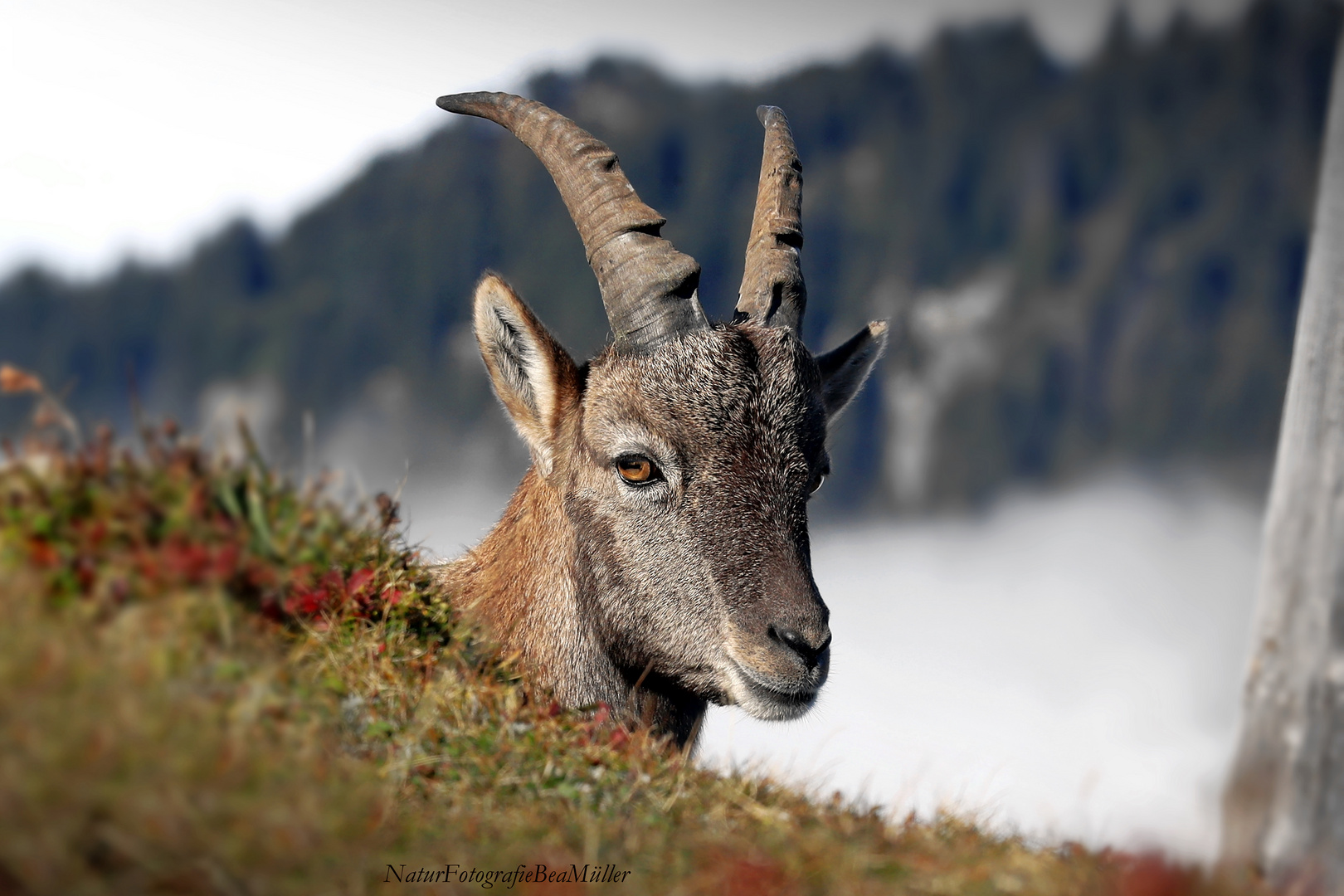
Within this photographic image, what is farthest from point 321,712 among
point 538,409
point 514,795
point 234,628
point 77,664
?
point 538,409

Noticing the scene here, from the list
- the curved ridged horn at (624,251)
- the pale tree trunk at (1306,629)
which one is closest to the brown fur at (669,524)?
the curved ridged horn at (624,251)

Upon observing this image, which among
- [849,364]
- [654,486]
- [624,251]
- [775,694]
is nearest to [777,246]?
[849,364]

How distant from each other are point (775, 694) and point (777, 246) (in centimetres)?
371

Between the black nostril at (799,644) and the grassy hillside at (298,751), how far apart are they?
0.86 meters

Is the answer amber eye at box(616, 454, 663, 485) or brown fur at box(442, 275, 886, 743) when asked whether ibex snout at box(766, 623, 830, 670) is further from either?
amber eye at box(616, 454, 663, 485)

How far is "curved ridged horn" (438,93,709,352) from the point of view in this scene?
7336mm

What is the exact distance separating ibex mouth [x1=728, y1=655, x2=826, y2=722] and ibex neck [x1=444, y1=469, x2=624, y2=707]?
3.66ft

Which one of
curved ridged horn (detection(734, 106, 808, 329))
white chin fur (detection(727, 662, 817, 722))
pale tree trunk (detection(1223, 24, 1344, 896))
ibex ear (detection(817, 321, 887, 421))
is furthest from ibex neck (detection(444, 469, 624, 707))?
pale tree trunk (detection(1223, 24, 1344, 896))

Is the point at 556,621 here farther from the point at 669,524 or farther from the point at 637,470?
the point at 637,470

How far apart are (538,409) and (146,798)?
15.8 ft

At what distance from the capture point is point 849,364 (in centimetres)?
880

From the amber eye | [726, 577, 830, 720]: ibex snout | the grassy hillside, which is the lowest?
the grassy hillside

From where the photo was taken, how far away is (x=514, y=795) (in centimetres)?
489

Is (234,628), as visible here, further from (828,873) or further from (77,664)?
(828,873)
